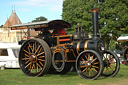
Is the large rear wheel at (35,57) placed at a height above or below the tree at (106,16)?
below

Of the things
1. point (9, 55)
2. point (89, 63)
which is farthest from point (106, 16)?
point (89, 63)

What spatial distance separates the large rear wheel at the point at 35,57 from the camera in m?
11.3

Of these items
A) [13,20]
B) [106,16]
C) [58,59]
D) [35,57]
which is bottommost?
[58,59]

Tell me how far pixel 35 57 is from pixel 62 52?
1.33 m

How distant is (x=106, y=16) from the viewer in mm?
33531

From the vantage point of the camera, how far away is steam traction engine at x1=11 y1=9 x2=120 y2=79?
418 inches

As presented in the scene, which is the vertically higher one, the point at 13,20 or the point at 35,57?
the point at 13,20

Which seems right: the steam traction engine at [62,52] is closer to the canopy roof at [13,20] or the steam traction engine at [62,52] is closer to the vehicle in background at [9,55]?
the vehicle in background at [9,55]

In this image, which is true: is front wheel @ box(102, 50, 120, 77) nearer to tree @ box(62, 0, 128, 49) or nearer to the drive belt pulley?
the drive belt pulley

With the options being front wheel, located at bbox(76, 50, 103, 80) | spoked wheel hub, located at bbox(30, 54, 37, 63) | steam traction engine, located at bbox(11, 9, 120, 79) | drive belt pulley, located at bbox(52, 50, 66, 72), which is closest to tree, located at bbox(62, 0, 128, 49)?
steam traction engine, located at bbox(11, 9, 120, 79)

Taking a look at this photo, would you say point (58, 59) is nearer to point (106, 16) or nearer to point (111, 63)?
point (111, 63)

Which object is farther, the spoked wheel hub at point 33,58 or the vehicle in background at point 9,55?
the vehicle in background at point 9,55

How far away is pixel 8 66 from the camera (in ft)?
57.2

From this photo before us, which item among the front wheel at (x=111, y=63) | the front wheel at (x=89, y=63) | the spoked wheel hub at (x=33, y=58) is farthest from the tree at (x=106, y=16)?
the front wheel at (x=89, y=63)
